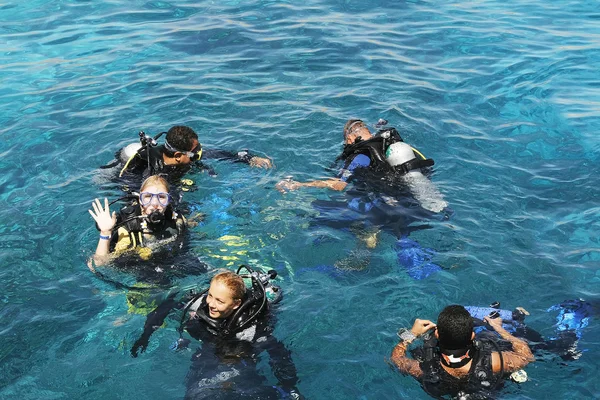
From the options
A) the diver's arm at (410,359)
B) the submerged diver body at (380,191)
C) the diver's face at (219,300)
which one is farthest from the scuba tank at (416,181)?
the diver's face at (219,300)

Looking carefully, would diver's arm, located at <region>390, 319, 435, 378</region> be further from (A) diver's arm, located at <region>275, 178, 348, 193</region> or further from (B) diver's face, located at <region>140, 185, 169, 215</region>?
(A) diver's arm, located at <region>275, 178, 348, 193</region>

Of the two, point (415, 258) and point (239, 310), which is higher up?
point (239, 310)

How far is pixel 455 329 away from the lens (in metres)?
4.61

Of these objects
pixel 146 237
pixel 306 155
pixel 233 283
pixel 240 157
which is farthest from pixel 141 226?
pixel 306 155

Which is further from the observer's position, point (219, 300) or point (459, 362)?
point (219, 300)

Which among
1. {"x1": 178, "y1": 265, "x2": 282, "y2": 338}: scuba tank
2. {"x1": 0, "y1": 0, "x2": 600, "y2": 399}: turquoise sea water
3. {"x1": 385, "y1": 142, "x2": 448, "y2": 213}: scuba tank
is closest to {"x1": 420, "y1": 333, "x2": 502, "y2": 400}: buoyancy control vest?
{"x1": 0, "y1": 0, "x2": 600, "y2": 399}: turquoise sea water

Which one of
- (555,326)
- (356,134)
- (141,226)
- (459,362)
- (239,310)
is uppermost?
(356,134)

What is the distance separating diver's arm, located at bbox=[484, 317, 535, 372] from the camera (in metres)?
4.84

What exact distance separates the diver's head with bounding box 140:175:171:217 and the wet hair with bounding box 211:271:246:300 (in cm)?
150

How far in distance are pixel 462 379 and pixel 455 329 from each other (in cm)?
47

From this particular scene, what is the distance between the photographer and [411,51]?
515 inches

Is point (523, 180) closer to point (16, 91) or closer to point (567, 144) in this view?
point (567, 144)

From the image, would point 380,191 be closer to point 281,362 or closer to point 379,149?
point 379,149

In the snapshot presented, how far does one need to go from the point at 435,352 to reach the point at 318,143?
505 centimetres
